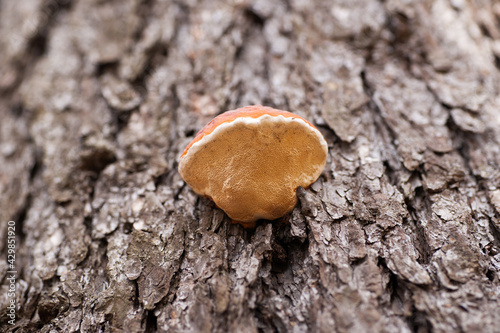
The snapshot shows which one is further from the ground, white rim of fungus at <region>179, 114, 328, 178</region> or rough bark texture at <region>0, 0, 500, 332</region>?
white rim of fungus at <region>179, 114, 328, 178</region>

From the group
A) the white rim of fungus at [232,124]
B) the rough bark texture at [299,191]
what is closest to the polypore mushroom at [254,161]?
the white rim of fungus at [232,124]

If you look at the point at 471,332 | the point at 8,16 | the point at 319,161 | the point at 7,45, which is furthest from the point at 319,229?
the point at 8,16

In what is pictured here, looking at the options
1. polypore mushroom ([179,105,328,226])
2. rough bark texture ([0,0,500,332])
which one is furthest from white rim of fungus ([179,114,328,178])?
rough bark texture ([0,0,500,332])

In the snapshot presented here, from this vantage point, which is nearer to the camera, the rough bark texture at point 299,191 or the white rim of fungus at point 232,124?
the white rim of fungus at point 232,124

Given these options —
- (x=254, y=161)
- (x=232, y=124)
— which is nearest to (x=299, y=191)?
(x=254, y=161)

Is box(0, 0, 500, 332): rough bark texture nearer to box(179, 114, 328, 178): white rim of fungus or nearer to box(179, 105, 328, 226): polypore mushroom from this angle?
box(179, 105, 328, 226): polypore mushroom

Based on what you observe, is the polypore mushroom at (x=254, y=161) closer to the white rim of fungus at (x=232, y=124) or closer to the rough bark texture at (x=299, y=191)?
the white rim of fungus at (x=232, y=124)
